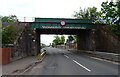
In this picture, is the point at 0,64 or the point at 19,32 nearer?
the point at 0,64

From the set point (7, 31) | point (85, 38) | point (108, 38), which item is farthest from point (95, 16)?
point (7, 31)

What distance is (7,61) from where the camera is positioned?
62.3 feet

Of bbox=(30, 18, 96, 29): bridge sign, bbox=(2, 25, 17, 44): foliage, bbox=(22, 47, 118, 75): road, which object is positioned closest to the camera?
bbox=(22, 47, 118, 75): road

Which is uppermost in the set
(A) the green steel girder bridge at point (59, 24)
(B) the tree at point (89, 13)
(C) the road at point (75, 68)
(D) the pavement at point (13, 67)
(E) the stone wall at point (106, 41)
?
(B) the tree at point (89, 13)

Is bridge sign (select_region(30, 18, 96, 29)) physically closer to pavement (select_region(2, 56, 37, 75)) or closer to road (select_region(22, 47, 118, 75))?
road (select_region(22, 47, 118, 75))

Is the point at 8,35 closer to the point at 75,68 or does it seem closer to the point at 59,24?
the point at 59,24

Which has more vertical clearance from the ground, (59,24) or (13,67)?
(59,24)

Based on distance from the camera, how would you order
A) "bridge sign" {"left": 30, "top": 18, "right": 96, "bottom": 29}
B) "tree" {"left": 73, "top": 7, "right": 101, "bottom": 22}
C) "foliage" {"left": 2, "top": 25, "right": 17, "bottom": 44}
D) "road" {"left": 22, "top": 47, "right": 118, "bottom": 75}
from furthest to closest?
"tree" {"left": 73, "top": 7, "right": 101, "bottom": 22} → "bridge sign" {"left": 30, "top": 18, "right": 96, "bottom": 29} → "foliage" {"left": 2, "top": 25, "right": 17, "bottom": 44} → "road" {"left": 22, "top": 47, "right": 118, "bottom": 75}

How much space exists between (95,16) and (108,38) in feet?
98.7

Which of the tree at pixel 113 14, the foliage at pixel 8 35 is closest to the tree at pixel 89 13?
the tree at pixel 113 14

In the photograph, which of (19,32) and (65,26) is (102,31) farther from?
(19,32)

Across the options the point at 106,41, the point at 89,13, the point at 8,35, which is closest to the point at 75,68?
the point at 8,35

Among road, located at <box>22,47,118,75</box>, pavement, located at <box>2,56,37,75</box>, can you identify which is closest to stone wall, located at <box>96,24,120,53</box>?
road, located at <box>22,47,118,75</box>

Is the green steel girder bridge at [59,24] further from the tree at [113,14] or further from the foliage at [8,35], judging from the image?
the foliage at [8,35]
